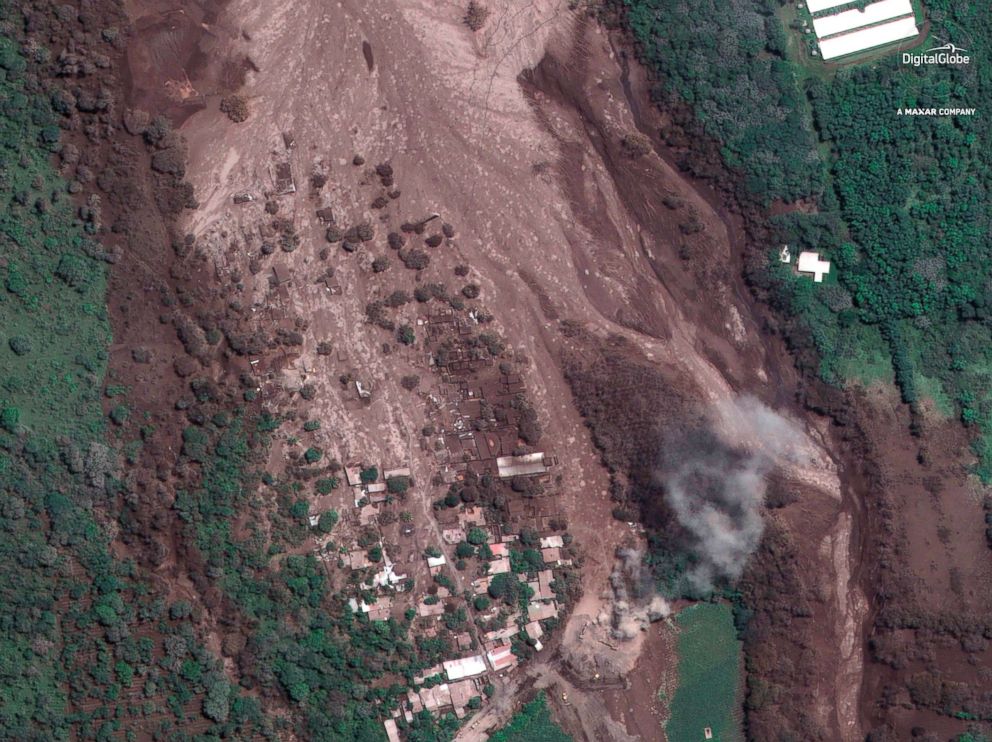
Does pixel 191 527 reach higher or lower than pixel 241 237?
lower

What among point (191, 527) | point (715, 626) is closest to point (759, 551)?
point (715, 626)

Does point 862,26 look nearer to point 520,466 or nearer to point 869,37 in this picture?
point 869,37

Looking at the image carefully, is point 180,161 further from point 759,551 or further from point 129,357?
point 759,551

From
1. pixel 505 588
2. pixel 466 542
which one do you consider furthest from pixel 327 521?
pixel 505 588

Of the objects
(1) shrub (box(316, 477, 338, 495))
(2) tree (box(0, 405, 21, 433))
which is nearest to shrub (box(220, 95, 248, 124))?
(2) tree (box(0, 405, 21, 433))

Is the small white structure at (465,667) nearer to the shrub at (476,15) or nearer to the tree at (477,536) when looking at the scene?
the tree at (477,536)

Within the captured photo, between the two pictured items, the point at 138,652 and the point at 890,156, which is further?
the point at 890,156

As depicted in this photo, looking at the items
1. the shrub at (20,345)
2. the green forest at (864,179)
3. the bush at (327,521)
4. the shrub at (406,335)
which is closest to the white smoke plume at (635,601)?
the green forest at (864,179)
